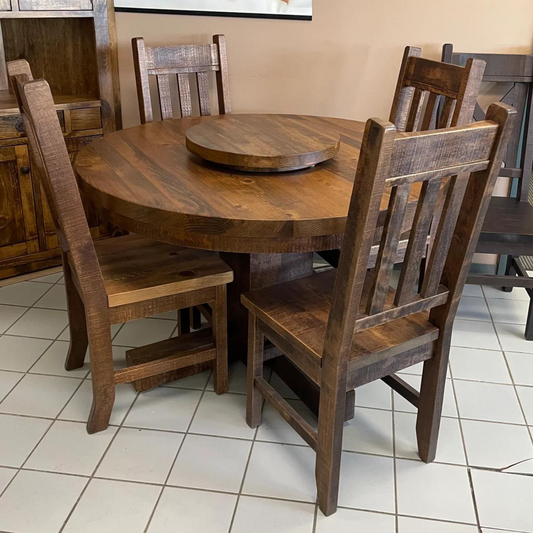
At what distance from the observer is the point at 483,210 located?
1562mm

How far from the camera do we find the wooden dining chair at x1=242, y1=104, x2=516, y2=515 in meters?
1.34

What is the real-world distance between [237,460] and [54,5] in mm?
2159

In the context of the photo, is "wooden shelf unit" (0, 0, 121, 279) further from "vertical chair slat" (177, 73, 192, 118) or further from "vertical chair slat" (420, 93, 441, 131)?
"vertical chair slat" (420, 93, 441, 131)

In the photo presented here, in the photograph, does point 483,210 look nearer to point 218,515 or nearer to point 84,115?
point 218,515

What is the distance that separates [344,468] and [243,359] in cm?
66

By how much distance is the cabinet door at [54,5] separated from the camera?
9.05 feet

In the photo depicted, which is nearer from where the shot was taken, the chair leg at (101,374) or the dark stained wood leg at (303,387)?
the chair leg at (101,374)

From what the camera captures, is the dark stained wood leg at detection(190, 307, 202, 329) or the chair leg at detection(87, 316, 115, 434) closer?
the chair leg at detection(87, 316, 115, 434)

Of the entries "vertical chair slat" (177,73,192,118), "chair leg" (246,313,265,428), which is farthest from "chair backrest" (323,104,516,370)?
"vertical chair slat" (177,73,192,118)

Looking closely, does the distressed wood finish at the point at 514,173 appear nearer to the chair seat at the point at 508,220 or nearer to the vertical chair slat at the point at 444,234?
the chair seat at the point at 508,220

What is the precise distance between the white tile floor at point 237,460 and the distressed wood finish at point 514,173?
0.44m

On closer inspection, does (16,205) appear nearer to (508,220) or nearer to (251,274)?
(251,274)

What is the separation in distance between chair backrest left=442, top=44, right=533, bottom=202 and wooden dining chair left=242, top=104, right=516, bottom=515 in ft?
4.31

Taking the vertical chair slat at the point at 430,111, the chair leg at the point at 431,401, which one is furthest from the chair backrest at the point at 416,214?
the vertical chair slat at the point at 430,111
